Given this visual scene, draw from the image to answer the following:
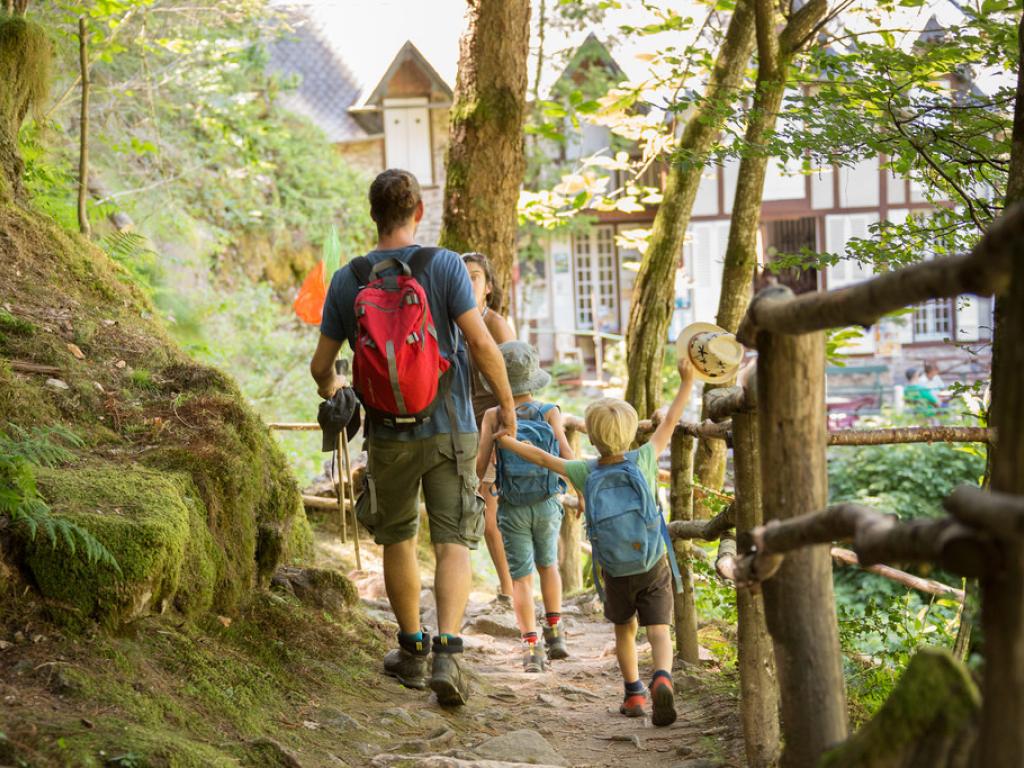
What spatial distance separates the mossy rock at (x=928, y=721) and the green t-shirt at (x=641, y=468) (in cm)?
232

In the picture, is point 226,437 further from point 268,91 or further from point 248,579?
point 268,91

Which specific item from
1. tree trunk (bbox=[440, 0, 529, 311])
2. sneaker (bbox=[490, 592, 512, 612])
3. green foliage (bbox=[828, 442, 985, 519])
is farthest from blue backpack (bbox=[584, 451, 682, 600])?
green foliage (bbox=[828, 442, 985, 519])

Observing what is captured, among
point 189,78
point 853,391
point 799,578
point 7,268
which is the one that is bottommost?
point 853,391

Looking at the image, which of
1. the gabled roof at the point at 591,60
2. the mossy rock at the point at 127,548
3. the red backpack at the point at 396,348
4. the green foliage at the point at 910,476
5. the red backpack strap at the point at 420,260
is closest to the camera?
the mossy rock at the point at 127,548

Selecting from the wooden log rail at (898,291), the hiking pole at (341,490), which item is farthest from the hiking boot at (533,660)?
the wooden log rail at (898,291)

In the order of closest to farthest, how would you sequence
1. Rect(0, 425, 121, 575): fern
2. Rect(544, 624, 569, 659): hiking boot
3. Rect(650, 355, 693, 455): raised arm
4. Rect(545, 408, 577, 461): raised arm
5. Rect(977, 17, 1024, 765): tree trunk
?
Rect(977, 17, 1024, 765): tree trunk, Rect(0, 425, 121, 575): fern, Rect(650, 355, 693, 455): raised arm, Rect(545, 408, 577, 461): raised arm, Rect(544, 624, 569, 659): hiking boot

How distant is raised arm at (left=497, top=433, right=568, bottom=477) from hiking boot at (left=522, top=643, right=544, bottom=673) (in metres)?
1.28

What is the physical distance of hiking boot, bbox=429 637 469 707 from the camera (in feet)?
13.0

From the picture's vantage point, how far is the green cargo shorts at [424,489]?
399cm

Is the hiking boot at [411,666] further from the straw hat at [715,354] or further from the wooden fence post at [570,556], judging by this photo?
the wooden fence post at [570,556]

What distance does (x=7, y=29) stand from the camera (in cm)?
634

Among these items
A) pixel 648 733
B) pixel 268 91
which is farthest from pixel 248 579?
pixel 268 91

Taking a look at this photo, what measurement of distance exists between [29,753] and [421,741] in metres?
1.51

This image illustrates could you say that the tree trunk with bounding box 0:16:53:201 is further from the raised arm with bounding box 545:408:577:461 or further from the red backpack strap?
the raised arm with bounding box 545:408:577:461
